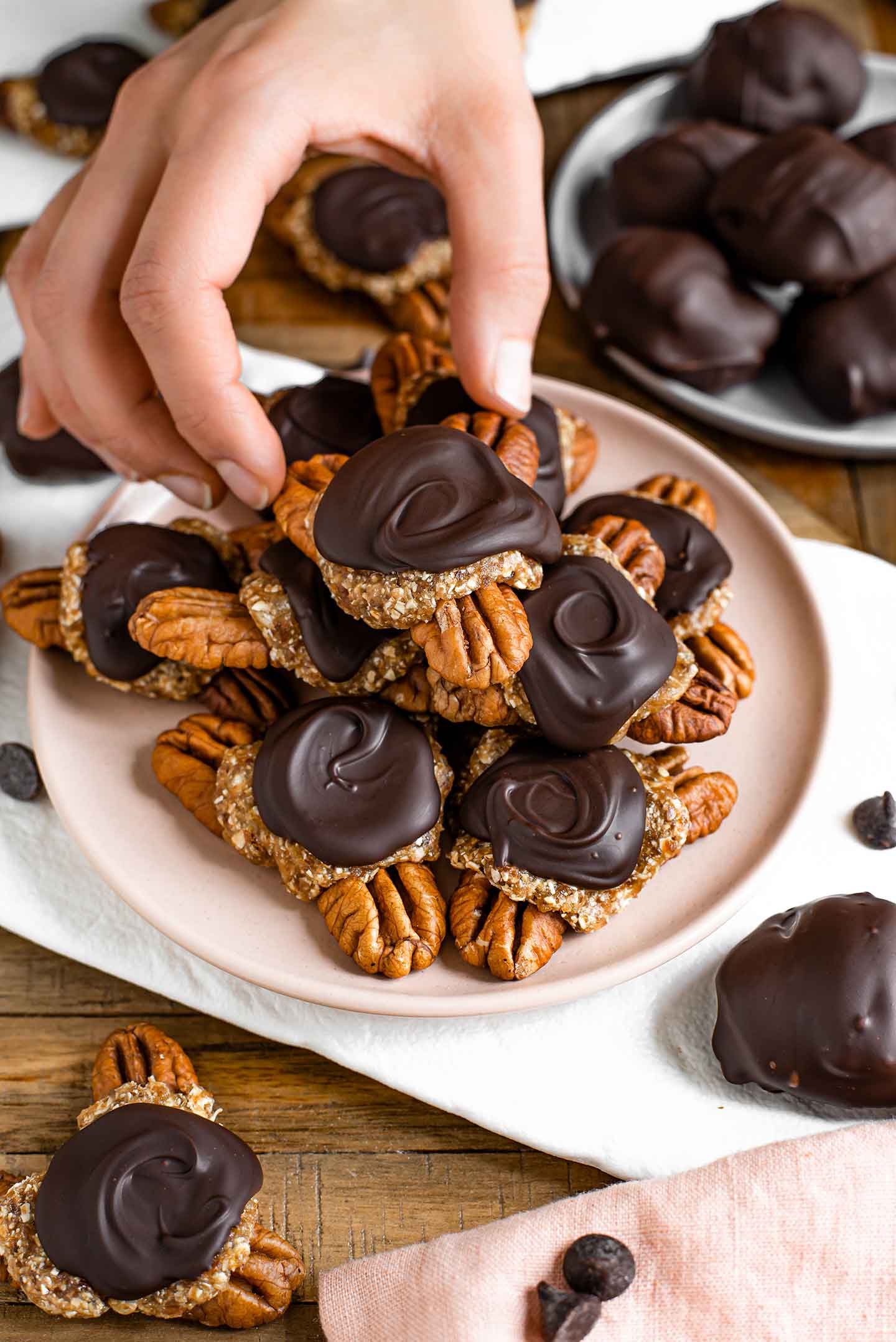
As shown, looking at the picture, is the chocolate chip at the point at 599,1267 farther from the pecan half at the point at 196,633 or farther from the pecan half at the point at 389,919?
the pecan half at the point at 196,633

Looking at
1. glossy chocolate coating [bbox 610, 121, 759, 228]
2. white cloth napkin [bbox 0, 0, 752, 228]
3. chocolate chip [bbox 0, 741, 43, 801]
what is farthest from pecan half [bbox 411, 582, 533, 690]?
white cloth napkin [bbox 0, 0, 752, 228]

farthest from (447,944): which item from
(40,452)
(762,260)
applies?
(762,260)

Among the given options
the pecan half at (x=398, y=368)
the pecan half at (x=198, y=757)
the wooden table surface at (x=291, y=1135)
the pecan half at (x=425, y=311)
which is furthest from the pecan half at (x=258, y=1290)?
the pecan half at (x=425, y=311)

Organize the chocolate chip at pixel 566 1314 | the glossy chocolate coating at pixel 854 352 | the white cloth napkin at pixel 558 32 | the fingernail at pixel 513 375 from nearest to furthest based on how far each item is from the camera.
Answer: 1. the chocolate chip at pixel 566 1314
2. the fingernail at pixel 513 375
3. the glossy chocolate coating at pixel 854 352
4. the white cloth napkin at pixel 558 32

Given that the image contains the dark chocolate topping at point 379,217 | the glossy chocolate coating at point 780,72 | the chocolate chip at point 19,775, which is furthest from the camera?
the glossy chocolate coating at point 780,72

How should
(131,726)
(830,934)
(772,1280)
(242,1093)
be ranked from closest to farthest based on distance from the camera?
(772,1280) → (830,934) → (242,1093) → (131,726)

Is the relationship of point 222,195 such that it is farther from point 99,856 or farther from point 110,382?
point 99,856

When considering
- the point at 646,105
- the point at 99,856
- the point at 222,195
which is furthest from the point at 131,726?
the point at 646,105
